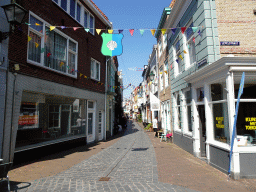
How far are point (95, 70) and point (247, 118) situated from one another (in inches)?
394

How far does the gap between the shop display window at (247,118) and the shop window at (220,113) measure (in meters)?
0.39

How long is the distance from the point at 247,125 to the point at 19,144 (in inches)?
317

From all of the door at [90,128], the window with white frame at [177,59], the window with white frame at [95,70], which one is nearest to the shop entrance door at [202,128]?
the window with white frame at [177,59]

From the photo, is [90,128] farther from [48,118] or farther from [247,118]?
[247,118]

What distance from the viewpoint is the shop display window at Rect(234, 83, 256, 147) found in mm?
5512

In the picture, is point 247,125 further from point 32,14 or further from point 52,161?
point 32,14

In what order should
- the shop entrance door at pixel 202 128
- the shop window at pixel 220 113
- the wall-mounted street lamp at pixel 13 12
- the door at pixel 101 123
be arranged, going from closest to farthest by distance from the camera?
the wall-mounted street lamp at pixel 13 12, the shop window at pixel 220 113, the shop entrance door at pixel 202 128, the door at pixel 101 123

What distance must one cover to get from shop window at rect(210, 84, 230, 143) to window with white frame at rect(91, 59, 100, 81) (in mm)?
8288

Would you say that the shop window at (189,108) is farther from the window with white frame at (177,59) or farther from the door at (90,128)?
the door at (90,128)

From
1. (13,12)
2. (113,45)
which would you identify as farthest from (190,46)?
(13,12)

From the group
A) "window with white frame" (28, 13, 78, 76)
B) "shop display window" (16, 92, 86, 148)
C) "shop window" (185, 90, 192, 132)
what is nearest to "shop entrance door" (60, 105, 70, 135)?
"shop display window" (16, 92, 86, 148)

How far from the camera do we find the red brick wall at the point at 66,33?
665 centimetres

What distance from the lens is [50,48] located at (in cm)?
853

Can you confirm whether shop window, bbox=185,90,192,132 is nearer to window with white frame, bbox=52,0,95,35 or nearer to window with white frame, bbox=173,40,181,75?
window with white frame, bbox=173,40,181,75
